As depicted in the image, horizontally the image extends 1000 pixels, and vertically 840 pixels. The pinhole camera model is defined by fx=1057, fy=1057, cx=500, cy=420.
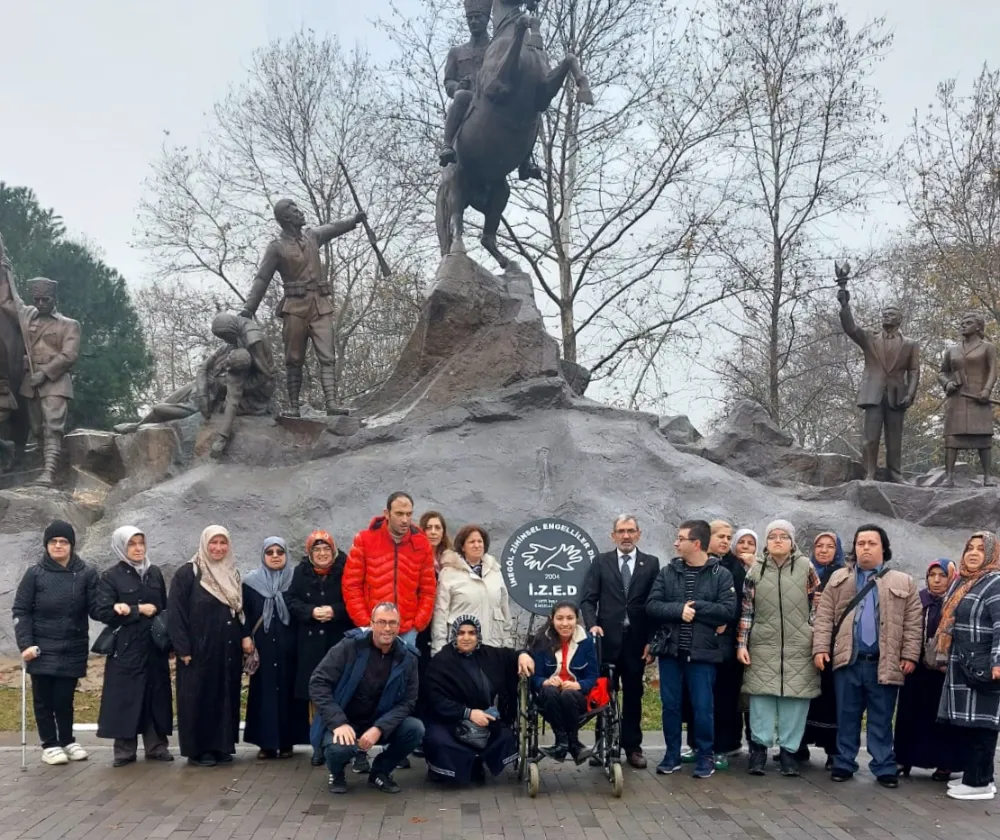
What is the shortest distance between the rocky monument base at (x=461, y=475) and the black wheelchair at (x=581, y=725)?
3.93 metres

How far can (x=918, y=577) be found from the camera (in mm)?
10453

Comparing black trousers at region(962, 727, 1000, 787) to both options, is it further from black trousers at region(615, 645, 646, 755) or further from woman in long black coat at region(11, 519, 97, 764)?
woman in long black coat at region(11, 519, 97, 764)

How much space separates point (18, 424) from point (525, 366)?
6.09 metres

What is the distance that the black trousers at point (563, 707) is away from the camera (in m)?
5.77

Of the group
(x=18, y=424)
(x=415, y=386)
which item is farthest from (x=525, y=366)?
(x=18, y=424)

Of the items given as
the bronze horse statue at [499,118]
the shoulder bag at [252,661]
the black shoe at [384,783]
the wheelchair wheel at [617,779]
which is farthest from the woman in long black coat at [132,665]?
the bronze horse statue at [499,118]

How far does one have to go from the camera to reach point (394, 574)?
20.5 ft

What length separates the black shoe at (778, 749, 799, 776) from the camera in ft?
20.6

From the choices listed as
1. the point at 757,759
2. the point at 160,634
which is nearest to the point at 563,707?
the point at 757,759

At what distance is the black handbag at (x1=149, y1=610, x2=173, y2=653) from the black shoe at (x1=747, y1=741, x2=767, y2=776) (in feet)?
11.8

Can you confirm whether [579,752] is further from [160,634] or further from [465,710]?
[160,634]

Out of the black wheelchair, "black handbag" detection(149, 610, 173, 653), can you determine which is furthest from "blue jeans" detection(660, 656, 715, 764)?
"black handbag" detection(149, 610, 173, 653)

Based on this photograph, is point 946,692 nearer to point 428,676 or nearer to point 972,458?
point 428,676

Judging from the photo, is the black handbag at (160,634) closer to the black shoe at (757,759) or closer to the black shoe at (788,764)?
the black shoe at (757,759)
